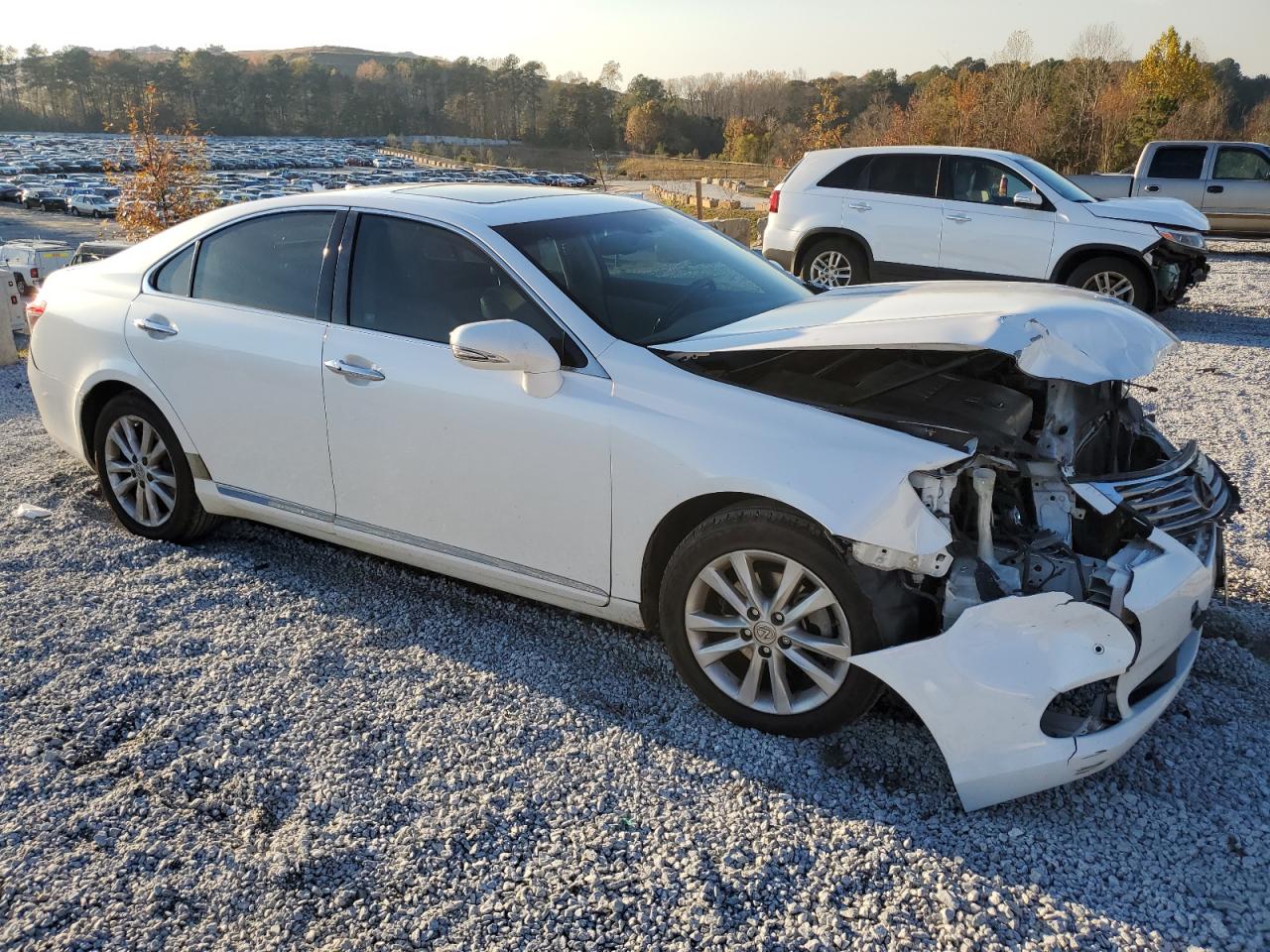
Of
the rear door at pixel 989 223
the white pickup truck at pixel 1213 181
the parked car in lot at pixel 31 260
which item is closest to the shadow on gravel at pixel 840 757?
the parked car in lot at pixel 31 260

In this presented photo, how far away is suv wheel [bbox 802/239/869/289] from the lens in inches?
422

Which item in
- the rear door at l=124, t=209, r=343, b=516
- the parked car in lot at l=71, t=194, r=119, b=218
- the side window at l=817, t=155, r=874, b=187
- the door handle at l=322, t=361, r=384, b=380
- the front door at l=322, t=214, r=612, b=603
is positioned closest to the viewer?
the front door at l=322, t=214, r=612, b=603

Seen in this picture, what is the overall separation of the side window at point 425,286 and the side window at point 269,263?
0.23m

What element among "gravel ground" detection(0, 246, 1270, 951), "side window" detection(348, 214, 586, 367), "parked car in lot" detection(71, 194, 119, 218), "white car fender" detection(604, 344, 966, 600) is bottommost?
"parked car in lot" detection(71, 194, 119, 218)

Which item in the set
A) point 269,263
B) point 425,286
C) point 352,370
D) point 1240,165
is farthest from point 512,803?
point 1240,165

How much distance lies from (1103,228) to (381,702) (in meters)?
8.93

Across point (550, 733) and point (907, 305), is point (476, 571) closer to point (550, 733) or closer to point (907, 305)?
point (550, 733)

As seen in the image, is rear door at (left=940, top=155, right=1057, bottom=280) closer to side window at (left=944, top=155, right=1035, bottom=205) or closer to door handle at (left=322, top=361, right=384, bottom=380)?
side window at (left=944, top=155, right=1035, bottom=205)

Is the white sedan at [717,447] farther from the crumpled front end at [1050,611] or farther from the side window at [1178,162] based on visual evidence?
the side window at [1178,162]

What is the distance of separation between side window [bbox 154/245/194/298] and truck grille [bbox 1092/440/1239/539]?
3.94m

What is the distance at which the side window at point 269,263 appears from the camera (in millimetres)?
4047

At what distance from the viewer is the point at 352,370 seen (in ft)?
12.4

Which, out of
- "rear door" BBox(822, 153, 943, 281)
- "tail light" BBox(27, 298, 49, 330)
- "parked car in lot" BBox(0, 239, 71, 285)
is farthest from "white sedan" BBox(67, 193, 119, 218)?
"tail light" BBox(27, 298, 49, 330)

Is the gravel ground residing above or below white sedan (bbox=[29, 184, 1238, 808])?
below
